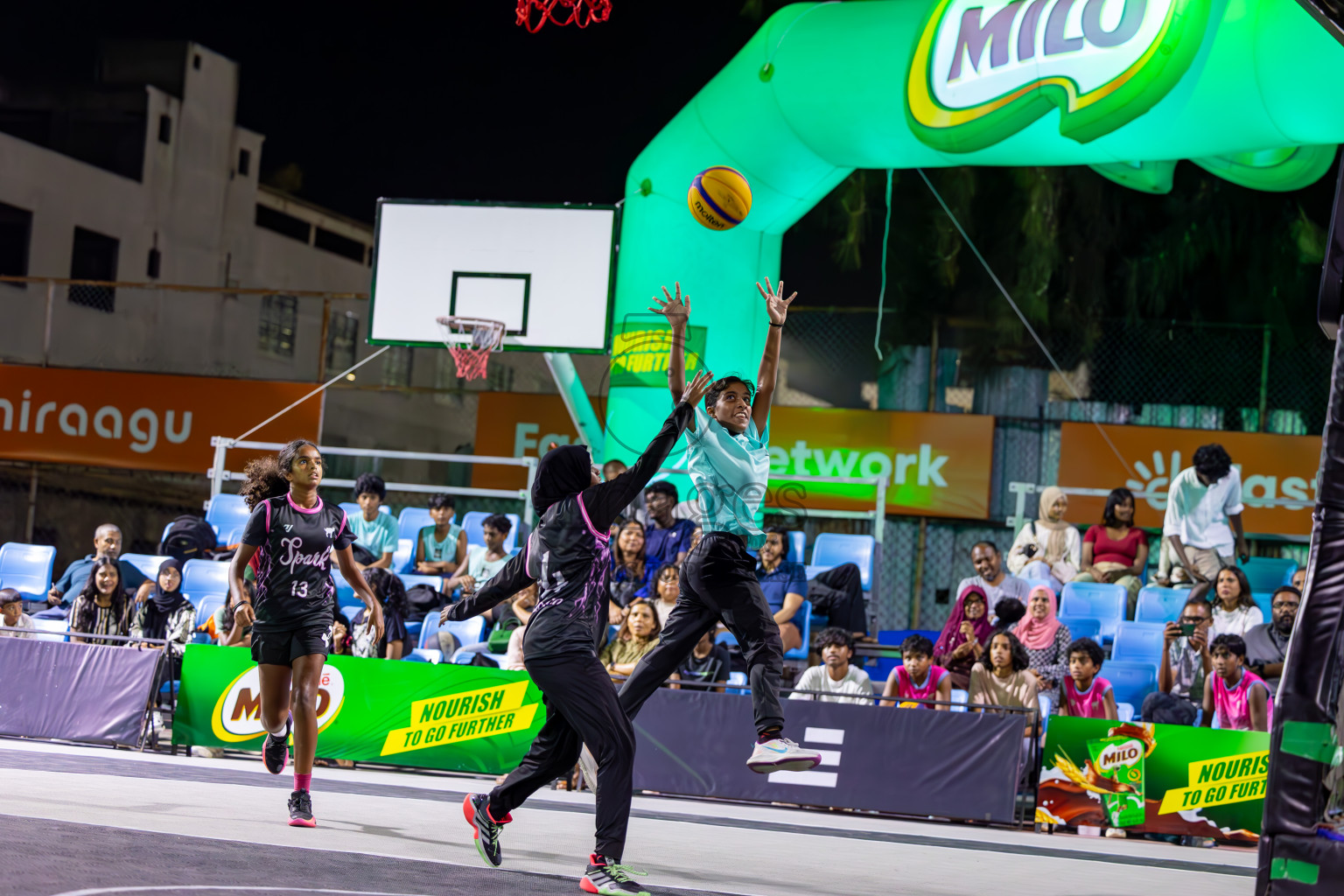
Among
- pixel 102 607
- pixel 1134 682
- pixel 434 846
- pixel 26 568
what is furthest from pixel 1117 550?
pixel 26 568

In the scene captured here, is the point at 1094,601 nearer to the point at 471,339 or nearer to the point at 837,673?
the point at 837,673

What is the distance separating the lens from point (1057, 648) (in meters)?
12.2

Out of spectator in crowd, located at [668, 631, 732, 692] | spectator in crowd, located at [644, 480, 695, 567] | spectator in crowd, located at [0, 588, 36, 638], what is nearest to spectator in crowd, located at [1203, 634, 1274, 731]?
spectator in crowd, located at [668, 631, 732, 692]

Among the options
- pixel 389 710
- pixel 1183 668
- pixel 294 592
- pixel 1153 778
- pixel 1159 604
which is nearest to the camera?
pixel 294 592

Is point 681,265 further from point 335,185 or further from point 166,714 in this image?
point 335,185

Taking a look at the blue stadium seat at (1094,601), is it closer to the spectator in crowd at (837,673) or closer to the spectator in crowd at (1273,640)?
the spectator in crowd at (1273,640)

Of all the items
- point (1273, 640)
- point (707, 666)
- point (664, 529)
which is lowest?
point (707, 666)

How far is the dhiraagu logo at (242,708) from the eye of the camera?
11.5 metres

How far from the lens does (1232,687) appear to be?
11227 millimetres

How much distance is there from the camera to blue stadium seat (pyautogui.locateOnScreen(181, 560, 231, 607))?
14.3m

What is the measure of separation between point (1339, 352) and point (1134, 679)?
7843mm

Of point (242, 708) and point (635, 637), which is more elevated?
point (635, 637)

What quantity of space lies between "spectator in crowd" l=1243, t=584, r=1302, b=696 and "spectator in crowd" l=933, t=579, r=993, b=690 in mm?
2172

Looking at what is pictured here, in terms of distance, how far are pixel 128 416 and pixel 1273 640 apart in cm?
1481
